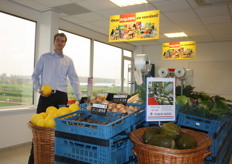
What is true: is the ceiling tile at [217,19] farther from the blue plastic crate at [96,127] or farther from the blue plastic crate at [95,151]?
the blue plastic crate at [95,151]

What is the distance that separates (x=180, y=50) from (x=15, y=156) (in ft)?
17.5

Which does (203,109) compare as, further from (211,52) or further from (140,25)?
(211,52)

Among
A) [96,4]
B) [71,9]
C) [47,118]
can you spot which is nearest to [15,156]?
[47,118]

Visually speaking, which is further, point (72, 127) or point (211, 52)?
point (211, 52)

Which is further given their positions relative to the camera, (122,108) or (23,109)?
(23,109)

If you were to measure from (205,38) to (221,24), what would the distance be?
1745 millimetres

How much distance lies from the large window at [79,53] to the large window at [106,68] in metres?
0.44

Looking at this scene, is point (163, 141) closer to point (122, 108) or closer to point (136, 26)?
point (122, 108)

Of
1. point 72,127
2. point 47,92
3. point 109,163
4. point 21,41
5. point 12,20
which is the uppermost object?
point 12,20

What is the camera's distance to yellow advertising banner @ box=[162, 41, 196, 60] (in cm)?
670

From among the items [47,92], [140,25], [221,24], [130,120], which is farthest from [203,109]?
[221,24]

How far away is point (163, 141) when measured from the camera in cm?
129

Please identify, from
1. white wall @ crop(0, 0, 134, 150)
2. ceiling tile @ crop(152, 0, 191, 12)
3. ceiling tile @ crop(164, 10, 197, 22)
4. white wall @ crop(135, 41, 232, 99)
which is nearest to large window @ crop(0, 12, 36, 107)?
white wall @ crop(0, 0, 134, 150)

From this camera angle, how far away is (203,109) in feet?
6.09
